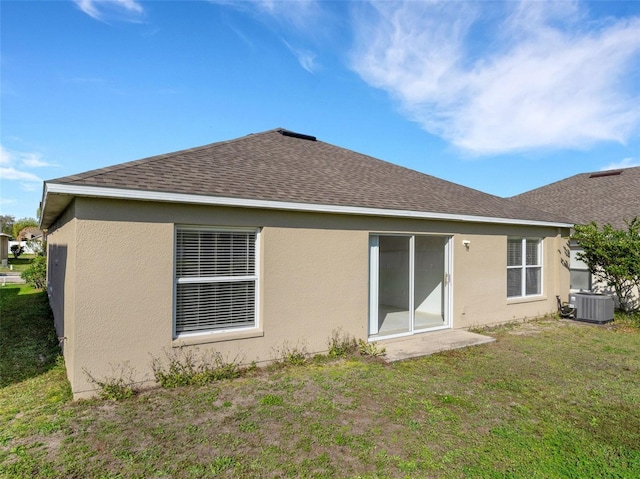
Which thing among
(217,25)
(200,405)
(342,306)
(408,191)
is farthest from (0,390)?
(217,25)

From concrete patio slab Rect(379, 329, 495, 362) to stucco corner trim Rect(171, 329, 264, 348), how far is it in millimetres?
2532

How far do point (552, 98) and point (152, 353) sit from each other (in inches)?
604

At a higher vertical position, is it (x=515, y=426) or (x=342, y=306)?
(x=342, y=306)

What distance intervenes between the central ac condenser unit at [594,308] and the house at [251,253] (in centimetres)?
164

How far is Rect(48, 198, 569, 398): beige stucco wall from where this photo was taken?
4949mm

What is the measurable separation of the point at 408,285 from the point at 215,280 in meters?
7.21

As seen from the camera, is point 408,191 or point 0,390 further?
point 408,191

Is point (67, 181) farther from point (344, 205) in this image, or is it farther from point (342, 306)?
point (342, 306)

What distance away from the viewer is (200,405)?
473 centimetres

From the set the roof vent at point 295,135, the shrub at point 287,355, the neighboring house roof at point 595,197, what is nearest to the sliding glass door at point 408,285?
the shrub at point 287,355

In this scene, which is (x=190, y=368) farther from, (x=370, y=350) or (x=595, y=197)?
(x=595, y=197)

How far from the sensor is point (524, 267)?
10.8 meters

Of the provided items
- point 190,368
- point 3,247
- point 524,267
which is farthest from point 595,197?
point 3,247

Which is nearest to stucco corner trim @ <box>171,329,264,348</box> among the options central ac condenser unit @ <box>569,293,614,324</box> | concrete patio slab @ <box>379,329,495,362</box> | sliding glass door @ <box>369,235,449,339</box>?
concrete patio slab @ <box>379,329,495,362</box>
